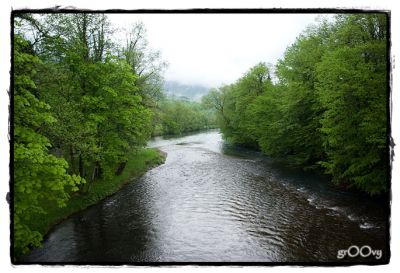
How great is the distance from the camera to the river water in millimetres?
10531

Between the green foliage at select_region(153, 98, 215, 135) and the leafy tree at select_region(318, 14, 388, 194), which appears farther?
the green foliage at select_region(153, 98, 215, 135)

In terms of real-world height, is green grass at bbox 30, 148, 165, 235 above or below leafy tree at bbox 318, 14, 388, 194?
below

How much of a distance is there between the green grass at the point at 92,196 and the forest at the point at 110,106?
0.16 meters

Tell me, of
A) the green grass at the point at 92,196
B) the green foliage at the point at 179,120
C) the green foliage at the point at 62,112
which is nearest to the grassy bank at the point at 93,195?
the green grass at the point at 92,196

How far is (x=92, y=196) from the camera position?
17281 mm

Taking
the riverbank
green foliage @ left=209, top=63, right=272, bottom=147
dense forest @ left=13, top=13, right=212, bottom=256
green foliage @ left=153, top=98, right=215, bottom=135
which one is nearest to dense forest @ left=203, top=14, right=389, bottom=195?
green foliage @ left=209, top=63, right=272, bottom=147

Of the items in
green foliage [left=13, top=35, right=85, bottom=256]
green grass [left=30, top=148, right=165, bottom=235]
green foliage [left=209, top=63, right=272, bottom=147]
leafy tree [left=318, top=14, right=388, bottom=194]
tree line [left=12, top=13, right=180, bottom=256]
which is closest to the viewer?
green foliage [left=13, top=35, right=85, bottom=256]

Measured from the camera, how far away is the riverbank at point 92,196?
13.3 m

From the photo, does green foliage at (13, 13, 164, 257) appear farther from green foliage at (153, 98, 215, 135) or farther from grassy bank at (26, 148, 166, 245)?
green foliage at (153, 98, 215, 135)

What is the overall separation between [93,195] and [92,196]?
0.47 feet

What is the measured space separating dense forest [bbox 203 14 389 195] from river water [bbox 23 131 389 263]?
1869 mm

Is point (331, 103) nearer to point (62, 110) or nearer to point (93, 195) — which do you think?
point (62, 110)

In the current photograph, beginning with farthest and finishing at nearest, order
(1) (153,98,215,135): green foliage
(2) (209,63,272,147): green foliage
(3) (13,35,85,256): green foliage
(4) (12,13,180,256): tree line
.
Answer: (1) (153,98,215,135): green foliage → (2) (209,63,272,147): green foliage → (4) (12,13,180,256): tree line → (3) (13,35,85,256): green foliage

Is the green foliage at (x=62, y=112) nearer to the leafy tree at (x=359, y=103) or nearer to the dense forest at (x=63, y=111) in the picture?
the dense forest at (x=63, y=111)
